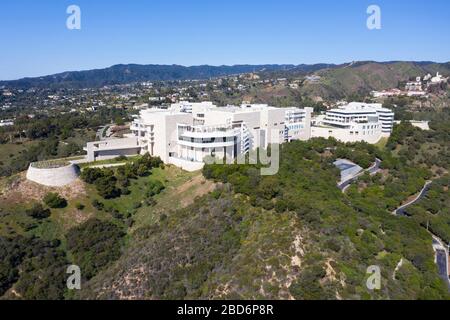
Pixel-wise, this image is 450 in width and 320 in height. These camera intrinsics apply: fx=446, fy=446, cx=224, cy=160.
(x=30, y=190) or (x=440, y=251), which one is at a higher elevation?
(x=30, y=190)

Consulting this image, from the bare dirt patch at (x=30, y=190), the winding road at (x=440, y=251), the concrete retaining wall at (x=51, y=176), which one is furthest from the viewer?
the concrete retaining wall at (x=51, y=176)

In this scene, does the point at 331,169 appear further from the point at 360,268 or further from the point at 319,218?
the point at 360,268

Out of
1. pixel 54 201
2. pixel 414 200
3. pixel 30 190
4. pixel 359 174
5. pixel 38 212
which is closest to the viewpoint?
pixel 38 212

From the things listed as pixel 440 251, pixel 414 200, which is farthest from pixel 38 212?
pixel 414 200

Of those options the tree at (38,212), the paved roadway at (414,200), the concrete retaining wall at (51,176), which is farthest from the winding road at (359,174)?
the tree at (38,212)

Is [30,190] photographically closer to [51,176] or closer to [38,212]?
[51,176]

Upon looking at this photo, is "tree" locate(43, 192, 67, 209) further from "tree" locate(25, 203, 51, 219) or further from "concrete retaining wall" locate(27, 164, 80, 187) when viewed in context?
"concrete retaining wall" locate(27, 164, 80, 187)

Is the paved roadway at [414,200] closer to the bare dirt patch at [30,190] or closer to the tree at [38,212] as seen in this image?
the bare dirt patch at [30,190]

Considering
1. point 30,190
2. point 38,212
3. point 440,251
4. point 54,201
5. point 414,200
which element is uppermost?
point 30,190

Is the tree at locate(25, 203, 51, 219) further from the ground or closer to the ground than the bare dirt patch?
closer to the ground

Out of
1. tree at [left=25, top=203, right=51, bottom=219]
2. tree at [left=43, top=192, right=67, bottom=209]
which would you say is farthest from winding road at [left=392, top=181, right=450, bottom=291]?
tree at [left=25, top=203, right=51, bottom=219]
